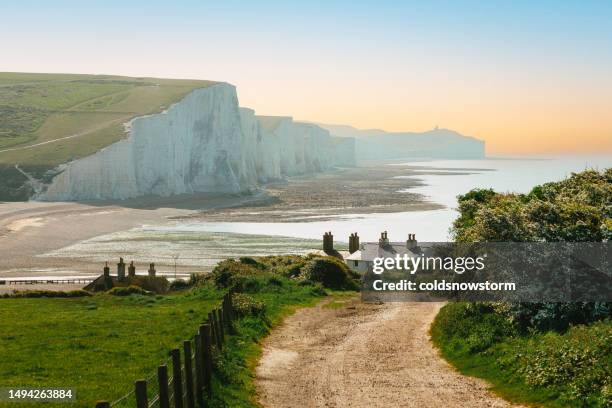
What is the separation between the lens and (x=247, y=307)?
91.1 feet

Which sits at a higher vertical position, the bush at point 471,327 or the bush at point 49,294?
the bush at point 471,327

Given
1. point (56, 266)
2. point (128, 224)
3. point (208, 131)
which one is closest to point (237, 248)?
point (56, 266)

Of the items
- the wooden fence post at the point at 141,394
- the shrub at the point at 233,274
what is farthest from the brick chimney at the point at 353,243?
the wooden fence post at the point at 141,394

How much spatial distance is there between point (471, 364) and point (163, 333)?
32.7ft

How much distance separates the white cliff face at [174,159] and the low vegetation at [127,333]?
279ft

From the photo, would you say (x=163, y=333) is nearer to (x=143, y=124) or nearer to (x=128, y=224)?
(x=128, y=224)

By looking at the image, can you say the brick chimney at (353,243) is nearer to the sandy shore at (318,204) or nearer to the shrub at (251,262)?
the shrub at (251,262)

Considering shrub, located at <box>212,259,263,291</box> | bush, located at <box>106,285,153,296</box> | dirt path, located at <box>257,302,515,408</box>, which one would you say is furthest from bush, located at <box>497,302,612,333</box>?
bush, located at <box>106,285,153,296</box>

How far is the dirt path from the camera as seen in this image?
17.9 meters

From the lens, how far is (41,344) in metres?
22.9

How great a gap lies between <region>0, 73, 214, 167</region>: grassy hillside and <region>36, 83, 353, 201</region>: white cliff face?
3906 millimetres

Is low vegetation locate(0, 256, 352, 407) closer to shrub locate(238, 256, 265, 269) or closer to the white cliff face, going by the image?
shrub locate(238, 256, 265, 269)

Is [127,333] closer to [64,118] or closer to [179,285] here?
[179,285]

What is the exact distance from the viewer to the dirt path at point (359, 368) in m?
17.9
